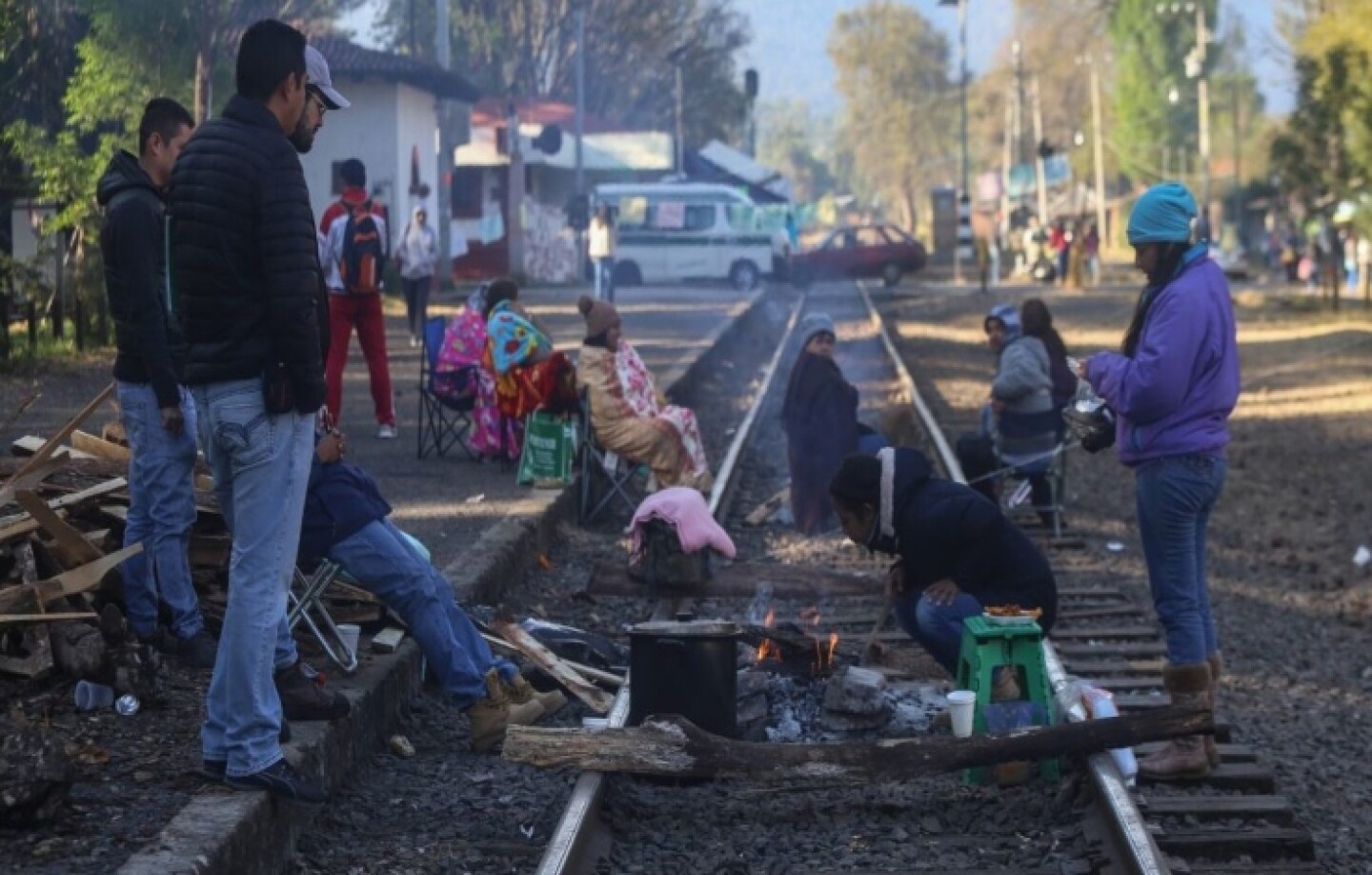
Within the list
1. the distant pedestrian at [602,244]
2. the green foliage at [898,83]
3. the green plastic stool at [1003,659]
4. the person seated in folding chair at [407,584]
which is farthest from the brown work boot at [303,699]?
the green foliage at [898,83]

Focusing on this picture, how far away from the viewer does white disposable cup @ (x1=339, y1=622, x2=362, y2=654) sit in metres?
7.54

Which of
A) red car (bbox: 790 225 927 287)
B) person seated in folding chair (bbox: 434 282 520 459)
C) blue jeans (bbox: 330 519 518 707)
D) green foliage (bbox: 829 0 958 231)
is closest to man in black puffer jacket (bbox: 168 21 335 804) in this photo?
blue jeans (bbox: 330 519 518 707)

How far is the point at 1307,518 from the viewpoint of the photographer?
1422 centimetres

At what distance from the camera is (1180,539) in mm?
6797

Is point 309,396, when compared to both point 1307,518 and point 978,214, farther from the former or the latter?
point 978,214

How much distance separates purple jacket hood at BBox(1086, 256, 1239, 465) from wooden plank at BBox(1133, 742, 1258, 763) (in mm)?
1166

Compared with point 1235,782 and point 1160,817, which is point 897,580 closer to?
point 1235,782

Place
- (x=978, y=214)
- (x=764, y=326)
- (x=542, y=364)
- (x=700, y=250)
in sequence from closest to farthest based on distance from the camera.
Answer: (x=542, y=364)
(x=764, y=326)
(x=700, y=250)
(x=978, y=214)

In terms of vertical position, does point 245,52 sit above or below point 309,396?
above

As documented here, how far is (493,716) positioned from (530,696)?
0.95 ft

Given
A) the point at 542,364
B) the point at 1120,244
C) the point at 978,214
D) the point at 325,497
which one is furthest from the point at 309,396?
the point at 1120,244

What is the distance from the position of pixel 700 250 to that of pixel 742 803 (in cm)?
4091

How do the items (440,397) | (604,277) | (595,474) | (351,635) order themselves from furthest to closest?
(604,277), (440,397), (595,474), (351,635)

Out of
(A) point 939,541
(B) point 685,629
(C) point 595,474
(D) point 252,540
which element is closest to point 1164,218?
(A) point 939,541
